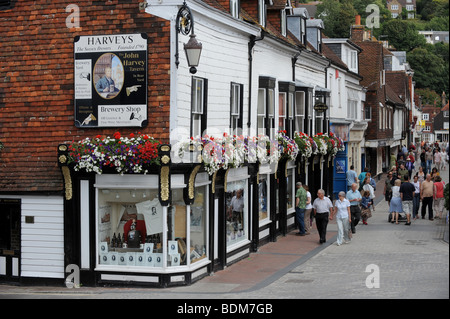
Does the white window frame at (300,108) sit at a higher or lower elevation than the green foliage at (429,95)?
lower

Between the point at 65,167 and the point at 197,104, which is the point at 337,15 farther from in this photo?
the point at 65,167

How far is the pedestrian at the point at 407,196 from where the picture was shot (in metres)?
26.6

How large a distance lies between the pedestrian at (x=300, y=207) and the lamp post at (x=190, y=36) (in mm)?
9118

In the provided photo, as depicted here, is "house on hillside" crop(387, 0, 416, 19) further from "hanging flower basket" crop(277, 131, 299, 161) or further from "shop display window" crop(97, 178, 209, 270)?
"shop display window" crop(97, 178, 209, 270)

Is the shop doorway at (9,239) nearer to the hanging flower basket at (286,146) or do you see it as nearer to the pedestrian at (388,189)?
the hanging flower basket at (286,146)

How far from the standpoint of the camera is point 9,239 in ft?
58.1

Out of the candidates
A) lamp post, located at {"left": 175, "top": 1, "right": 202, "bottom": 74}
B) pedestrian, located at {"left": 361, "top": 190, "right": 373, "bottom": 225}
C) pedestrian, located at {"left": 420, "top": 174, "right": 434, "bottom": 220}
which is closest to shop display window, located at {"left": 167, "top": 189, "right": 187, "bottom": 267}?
lamp post, located at {"left": 175, "top": 1, "right": 202, "bottom": 74}

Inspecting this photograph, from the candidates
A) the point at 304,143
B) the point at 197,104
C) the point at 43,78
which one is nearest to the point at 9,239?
the point at 43,78

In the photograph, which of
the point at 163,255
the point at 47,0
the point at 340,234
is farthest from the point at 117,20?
the point at 340,234

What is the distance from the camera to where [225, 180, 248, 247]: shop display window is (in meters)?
19.9

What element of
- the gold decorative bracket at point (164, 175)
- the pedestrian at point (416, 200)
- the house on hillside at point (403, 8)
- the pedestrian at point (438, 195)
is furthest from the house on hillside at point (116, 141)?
the house on hillside at point (403, 8)

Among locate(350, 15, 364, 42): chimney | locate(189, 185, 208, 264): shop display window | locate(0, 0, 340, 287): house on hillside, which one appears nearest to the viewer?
locate(0, 0, 340, 287): house on hillside

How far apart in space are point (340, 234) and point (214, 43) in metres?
7.57

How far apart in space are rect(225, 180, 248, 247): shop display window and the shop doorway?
533cm
